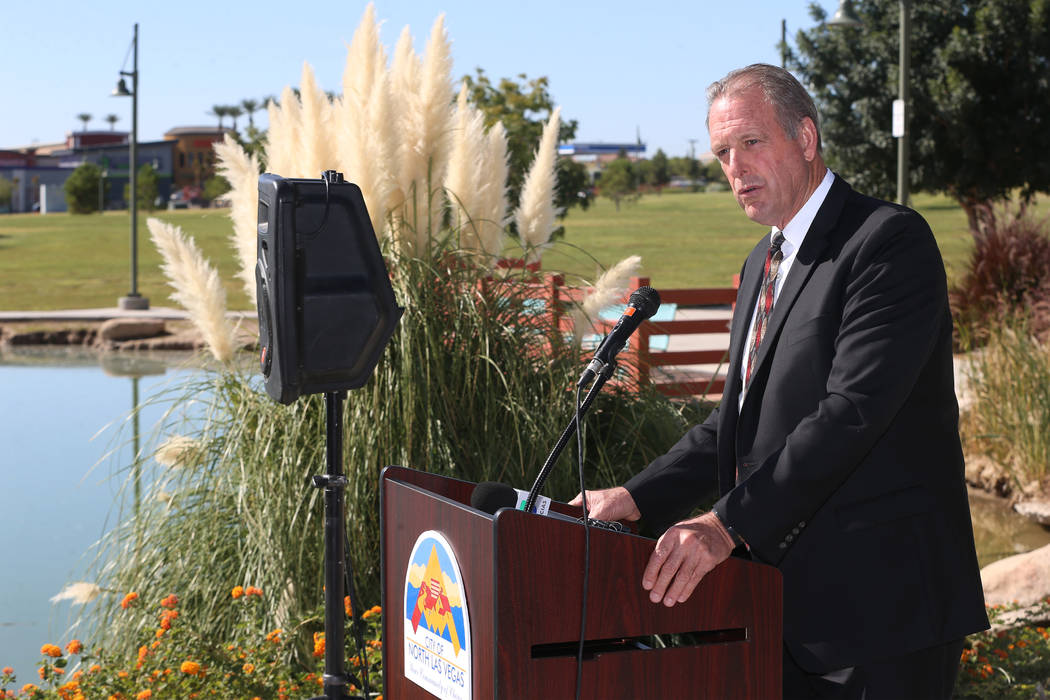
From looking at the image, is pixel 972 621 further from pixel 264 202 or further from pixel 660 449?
pixel 660 449

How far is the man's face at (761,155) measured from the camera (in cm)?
208

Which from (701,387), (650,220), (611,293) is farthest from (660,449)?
(650,220)

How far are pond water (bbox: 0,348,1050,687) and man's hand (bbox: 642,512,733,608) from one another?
3.48 metres

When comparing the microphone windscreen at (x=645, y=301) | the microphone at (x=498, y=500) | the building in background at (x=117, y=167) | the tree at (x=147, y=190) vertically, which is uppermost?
the building in background at (x=117, y=167)

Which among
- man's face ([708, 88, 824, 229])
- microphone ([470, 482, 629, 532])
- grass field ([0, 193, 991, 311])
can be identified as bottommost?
microphone ([470, 482, 629, 532])

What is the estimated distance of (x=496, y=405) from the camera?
14.3 feet

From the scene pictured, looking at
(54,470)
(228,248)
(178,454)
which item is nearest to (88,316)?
(228,248)

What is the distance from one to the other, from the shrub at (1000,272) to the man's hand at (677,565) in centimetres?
934

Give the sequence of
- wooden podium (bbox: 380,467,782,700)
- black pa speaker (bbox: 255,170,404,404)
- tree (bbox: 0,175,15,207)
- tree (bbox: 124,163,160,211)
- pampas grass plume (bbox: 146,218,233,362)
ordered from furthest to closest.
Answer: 1. tree (bbox: 0,175,15,207)
2. tree (bbox: 124,163,160,211)
3. pampas grass plume (bbox: 146,218,233,362)
4. black pa speaker (bbox: 255,170,404,404)
5. wooden podium (bbox: 380,467,782,700)

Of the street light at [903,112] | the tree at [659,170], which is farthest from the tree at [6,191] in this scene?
the street light at [903,112]

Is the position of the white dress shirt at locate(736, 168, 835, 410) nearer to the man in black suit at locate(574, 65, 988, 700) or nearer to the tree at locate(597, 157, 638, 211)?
the man in black suit at locate(574, 65, 988, 700)

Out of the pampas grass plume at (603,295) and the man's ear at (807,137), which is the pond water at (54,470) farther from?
the man's ear at (807,137)

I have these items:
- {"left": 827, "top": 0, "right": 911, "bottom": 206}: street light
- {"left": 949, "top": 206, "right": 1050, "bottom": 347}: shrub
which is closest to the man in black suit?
{"left": 949, "top": 206, "right": 1050, "bottom": 347}: shrub

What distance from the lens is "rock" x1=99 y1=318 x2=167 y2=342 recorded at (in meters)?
17.5
